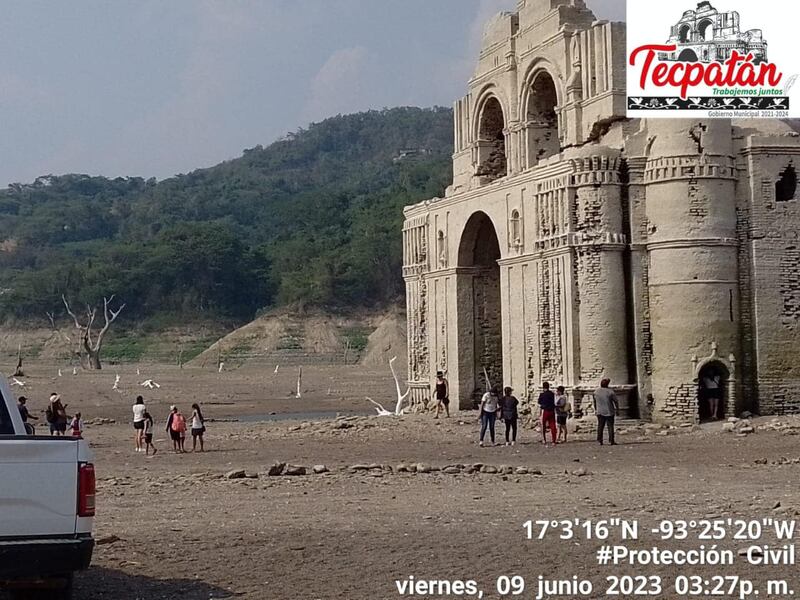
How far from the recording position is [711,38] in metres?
27.0

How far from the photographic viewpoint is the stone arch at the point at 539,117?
116 feet

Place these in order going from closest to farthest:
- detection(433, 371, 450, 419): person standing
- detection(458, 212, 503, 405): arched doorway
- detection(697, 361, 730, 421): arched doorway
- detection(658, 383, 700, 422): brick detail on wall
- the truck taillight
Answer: the truck taillight < detection(658, 383, 700, 422): brick detail on wall < detection(697, 361, 730, 421): arched doorway < detection(433, 371, 450, 419): person standing < detection(458, 212, 503, 405): arched doorway

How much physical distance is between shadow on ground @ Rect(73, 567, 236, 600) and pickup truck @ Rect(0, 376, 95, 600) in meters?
1.46

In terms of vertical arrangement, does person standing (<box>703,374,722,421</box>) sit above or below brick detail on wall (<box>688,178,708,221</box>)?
below

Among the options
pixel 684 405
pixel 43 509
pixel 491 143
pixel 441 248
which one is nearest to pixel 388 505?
pixel 43 509

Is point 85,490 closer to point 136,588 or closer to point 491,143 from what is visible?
point 136,588

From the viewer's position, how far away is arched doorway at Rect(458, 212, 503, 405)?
36281 mm

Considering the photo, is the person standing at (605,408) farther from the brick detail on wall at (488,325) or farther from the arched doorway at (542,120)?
the arched doorway at (542,120)

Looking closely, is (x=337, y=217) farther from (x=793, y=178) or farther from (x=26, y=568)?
(x=26, y=568)

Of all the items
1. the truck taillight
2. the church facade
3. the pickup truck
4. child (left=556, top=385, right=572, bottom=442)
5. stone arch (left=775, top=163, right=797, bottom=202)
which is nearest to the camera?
the pickup truck

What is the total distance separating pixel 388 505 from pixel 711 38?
15658 millimetres

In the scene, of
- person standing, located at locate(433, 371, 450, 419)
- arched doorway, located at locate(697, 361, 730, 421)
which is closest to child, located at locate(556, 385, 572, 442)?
arched doorway, located at locate(697, 361, 730, 421)

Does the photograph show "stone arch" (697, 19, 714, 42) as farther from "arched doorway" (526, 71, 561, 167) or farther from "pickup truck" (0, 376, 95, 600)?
"pickup truck" (0, 376, 95, 600)

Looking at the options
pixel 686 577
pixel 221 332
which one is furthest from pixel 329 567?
pixel 221 332
